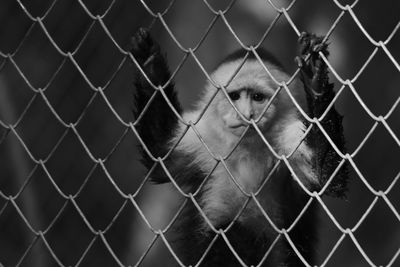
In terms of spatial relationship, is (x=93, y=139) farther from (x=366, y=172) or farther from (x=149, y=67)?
(x=149, y=67)

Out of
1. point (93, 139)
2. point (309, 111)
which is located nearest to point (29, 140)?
point (93, 139)

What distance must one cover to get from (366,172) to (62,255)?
1.54m

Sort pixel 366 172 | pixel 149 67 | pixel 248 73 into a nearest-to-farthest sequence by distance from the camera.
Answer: pixel 149 67
pixel 248 73
pixel 366 172

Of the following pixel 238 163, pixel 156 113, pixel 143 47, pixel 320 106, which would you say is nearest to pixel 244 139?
pixel 238 163

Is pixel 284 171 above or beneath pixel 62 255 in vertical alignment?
above

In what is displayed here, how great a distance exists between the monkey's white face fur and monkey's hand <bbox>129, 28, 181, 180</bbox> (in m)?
0.09

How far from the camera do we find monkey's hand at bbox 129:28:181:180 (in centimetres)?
293

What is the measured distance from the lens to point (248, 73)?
331cm

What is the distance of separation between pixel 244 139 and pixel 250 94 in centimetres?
16

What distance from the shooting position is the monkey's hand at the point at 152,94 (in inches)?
115

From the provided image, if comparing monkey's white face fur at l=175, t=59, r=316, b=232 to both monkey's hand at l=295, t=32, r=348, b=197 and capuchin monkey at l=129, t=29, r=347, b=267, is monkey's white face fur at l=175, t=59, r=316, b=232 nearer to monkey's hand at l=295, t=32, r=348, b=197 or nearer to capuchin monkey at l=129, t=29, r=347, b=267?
capuchin monkey at l=129, t=29, r=347, b=267

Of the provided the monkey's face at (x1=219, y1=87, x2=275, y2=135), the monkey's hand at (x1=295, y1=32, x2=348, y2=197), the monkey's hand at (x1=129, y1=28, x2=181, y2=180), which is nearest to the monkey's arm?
the monkey's hand at (x1=129, y1=28, x2=181, y2=180)

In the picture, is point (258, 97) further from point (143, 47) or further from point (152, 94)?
point (143, 47)

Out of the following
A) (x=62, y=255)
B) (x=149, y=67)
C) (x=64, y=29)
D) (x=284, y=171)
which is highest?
(x=64, y=29)
